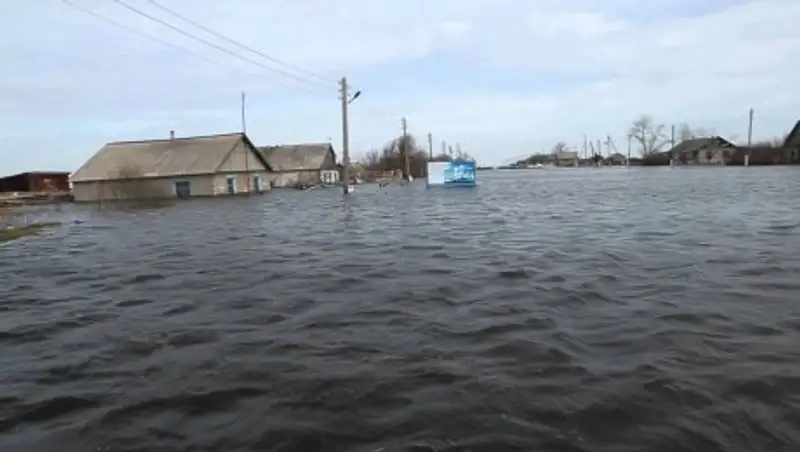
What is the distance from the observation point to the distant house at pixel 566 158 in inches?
7126

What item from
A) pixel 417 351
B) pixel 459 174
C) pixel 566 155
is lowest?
pixel 417 351

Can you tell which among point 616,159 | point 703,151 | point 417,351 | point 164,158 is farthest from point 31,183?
point 616,159

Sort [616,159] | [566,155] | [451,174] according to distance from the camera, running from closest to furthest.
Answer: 1. [451,174]
2. [616,159]
3. [566,155]

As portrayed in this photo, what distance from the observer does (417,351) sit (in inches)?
253

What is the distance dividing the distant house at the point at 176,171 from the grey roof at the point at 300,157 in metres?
23.4

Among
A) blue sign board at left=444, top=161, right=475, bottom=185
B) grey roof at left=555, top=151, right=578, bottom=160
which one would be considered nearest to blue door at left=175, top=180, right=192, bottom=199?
blue sign board at left=444, top=161, right=475, bottom=185

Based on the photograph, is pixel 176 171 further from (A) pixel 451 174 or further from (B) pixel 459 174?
(B) pixel 459 174

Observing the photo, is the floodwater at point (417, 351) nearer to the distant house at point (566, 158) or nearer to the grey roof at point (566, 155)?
the distant house at point (566, 158)

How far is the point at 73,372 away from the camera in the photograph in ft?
20.7

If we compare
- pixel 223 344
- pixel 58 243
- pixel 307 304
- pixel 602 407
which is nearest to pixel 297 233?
pixel 58 243

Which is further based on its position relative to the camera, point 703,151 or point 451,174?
point 703,151

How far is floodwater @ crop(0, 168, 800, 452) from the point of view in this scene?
180 inches

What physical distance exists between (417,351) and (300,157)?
3355 inches

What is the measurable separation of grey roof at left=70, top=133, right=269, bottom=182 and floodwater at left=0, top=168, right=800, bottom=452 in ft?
148
